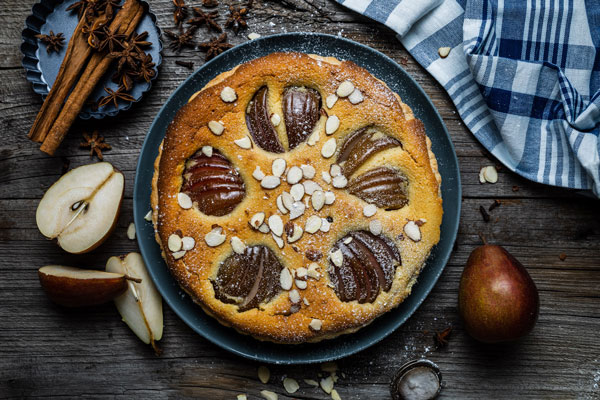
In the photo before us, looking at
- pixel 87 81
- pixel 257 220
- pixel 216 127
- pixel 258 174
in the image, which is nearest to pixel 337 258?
pixel 257 220

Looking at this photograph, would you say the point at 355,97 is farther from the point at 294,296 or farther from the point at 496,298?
the point at 496,298

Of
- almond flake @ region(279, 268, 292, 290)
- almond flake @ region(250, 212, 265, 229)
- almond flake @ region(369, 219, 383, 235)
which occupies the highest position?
almond flake @ region(369, 219, 383, 235)

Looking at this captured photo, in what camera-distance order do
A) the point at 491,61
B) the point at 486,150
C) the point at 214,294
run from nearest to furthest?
the point at 214,294 → the point at 491,61 → the point at 486,150

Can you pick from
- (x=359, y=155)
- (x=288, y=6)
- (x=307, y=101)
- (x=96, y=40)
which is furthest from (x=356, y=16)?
(x=96, y=40)

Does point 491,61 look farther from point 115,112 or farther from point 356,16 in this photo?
point 115,112

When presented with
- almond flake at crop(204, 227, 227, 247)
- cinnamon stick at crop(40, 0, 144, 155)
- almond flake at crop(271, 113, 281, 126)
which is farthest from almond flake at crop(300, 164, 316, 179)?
cinnamon stick at crop(40, 0, 144, 155)

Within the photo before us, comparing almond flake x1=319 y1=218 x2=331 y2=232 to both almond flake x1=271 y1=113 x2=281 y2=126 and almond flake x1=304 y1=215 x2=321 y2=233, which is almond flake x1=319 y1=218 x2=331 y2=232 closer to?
almond flake x1=304 y1=215 x2=321 y2=233
